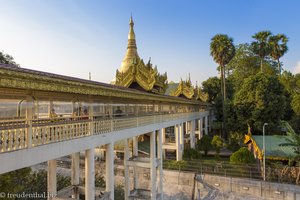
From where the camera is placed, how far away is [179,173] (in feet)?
56.9

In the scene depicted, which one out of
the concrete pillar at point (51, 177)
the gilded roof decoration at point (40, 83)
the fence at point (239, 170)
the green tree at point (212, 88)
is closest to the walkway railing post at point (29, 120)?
the gilded roof decoration at point (40, 83)

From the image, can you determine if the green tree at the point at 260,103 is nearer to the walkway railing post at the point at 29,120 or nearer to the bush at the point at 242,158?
the bush at the point at 242,158

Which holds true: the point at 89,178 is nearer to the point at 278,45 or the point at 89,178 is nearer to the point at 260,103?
the point at 260,103

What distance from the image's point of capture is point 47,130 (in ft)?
18.5

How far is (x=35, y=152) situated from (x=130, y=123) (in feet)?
18.2

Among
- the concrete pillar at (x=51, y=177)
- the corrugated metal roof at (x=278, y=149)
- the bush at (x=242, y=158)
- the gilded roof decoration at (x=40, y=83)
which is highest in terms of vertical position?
the gilded roof decoration at (x=40, y=83)

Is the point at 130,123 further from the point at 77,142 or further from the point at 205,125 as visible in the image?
the point at 205,125

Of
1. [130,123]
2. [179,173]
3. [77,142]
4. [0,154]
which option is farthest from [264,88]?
[0,154]

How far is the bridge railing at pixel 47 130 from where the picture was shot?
4.64m

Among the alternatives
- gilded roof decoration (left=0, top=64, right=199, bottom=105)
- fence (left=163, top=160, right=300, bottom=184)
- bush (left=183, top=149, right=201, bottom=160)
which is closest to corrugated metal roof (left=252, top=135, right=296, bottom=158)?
fence (left=163, top=160, right=300, bottom=184)

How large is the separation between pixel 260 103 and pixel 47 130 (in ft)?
78.8

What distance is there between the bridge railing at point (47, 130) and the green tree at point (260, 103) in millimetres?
20095

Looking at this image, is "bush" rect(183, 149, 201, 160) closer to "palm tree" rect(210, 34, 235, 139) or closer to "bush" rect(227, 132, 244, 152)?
"bush" rect(227, 132, 244, 152)

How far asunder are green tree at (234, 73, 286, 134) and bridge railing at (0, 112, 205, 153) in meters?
20.1
